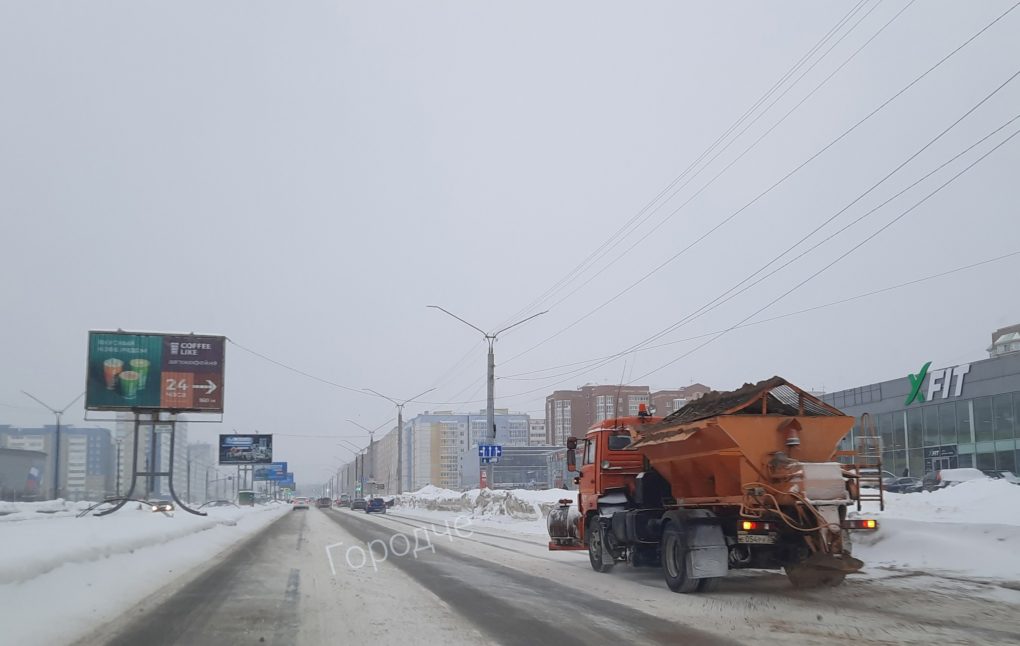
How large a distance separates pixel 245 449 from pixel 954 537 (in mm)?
74708

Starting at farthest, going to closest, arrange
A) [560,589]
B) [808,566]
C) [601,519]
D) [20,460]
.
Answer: [20,460] → [601,519] → [560,589] → [808,566]

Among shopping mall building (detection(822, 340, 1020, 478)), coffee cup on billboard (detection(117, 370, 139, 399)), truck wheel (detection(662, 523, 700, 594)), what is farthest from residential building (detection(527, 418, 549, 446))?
truck wheel (detection(662, 523, 700, 594))

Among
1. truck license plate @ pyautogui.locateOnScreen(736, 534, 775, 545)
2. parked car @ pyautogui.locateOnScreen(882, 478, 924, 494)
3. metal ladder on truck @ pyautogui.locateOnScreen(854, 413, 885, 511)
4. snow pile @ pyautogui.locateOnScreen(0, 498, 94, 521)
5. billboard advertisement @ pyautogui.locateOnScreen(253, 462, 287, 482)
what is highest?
metal ladder on truck @ pyautogui.locateOnScreen(854, 413, 885, 511)

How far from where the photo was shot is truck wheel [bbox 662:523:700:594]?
12094mm

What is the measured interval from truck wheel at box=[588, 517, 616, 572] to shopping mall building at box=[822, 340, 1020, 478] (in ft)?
91.3

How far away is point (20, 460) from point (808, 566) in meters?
66.9

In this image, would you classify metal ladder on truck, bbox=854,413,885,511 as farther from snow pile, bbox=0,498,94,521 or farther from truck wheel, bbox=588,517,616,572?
snow pile, bbox=0,498,94,521

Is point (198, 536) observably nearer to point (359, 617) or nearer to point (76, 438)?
point (359, 617)

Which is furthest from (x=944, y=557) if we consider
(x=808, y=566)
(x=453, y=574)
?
(x=453, y=574)

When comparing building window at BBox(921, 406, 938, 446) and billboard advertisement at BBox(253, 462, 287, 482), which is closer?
building window at BBox(921, 406, 938, 446)

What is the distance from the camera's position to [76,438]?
325 feet

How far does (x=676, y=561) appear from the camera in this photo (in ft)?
41.3

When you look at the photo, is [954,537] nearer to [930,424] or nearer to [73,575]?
[73,575]

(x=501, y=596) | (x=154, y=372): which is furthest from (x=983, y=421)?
(x=154, y=372)
